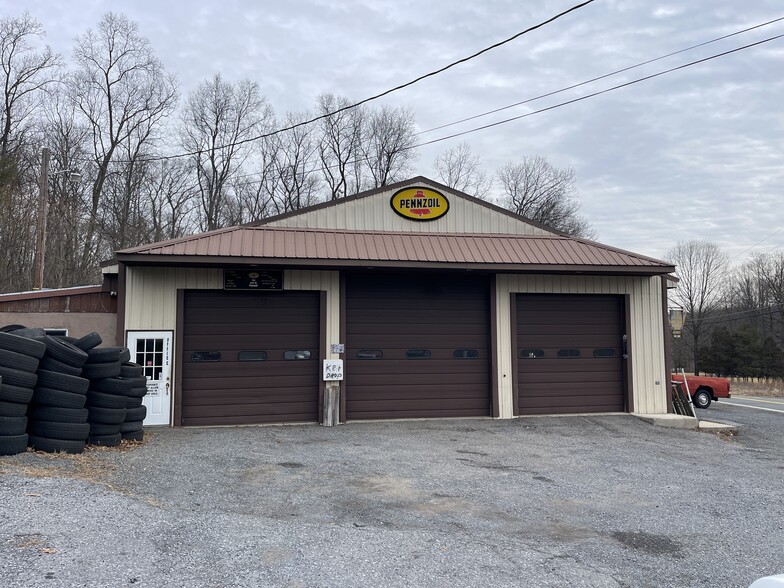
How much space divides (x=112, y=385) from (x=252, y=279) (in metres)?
4.07

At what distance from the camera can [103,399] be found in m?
8.29

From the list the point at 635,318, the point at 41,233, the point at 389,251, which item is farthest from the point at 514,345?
the point at 41,233

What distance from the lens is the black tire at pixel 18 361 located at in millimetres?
7033

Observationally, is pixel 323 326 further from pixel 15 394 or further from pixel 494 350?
pixel 15 394

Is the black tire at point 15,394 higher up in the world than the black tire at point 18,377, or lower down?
lower down

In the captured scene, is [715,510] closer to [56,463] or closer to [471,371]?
[471,371]

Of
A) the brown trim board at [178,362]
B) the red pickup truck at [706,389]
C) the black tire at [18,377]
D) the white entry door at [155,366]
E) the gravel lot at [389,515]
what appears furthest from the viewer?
the red pickup truck at [706,389]

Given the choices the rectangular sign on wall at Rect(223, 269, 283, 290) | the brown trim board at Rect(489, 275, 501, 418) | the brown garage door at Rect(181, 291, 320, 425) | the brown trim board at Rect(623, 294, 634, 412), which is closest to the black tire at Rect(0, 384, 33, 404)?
the brown garage door at Rect(181, 291, 320, 425)

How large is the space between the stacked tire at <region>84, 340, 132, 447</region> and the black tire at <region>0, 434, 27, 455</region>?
1212 millimetres

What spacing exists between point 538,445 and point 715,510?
3.90 metres

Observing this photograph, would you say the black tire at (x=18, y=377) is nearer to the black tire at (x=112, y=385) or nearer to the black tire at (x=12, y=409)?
the black tire at (x=12, y=409)

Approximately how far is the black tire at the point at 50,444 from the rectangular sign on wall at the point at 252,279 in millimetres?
4883

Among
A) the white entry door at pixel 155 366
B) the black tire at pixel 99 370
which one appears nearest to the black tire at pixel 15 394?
the black tire at pixel 99 370

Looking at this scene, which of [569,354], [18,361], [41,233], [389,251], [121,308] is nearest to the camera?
[18,361]
